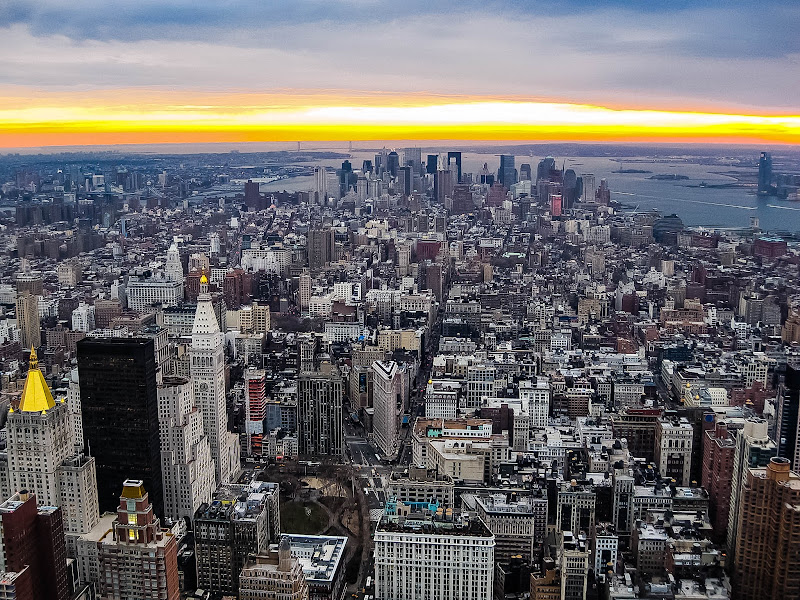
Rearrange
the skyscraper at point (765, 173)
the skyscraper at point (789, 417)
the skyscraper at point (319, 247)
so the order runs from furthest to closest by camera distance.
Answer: the skyscraper at point (319, 247) → the skyscraper at point (765, 173) → the skyscraper at point (789, 417)

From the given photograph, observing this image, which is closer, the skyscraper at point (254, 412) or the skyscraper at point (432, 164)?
the skyscraper at point (254, 412)

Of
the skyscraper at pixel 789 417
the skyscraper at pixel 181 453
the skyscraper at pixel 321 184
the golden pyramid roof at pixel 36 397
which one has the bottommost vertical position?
the skyscraper at pixel 181 453

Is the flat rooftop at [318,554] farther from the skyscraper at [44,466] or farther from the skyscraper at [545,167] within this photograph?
the skyscraper at [545,167]

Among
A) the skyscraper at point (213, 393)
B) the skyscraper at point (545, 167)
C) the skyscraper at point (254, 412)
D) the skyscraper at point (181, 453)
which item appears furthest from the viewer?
the skyscraper at point (545, 167)

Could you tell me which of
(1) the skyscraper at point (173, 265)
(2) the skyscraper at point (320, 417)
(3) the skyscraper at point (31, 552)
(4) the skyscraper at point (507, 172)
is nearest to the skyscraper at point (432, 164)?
(4) the skyscraper at point (507, 172)

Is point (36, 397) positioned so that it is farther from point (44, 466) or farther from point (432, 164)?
point (432, 164)

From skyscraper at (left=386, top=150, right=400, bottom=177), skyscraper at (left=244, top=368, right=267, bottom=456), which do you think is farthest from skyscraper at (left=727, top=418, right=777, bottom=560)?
skyscraper at (left=386, top=150, right=400, bottom=177)

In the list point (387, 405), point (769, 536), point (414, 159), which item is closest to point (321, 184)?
point (414, 159)
